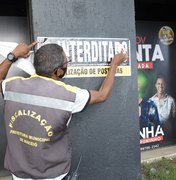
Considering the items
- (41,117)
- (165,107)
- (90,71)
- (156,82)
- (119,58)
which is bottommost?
(165,107)

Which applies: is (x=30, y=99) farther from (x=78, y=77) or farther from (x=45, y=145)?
(x=78, y=77)

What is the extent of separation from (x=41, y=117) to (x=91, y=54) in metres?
0.95

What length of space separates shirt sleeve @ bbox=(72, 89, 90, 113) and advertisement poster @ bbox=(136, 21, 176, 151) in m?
3.45

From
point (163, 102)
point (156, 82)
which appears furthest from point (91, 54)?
point (163, 102)

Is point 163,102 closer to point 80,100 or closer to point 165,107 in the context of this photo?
point 165,107

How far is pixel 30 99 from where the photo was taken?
7.94 ft

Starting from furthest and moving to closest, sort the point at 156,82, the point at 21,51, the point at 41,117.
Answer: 1. the point at 156,82
2. the point at 21,51
3. the point at 41,117

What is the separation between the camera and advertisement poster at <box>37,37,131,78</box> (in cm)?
307

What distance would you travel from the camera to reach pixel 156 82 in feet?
20.0

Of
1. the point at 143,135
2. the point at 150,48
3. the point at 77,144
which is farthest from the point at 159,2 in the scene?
the point at 77,144

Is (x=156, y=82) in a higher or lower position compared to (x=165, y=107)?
higher

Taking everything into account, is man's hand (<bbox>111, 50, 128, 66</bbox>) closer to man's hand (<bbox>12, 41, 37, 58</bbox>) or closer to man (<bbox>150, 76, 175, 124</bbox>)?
man's hand (<bbox>12, 41, 37, 58</bbox>)

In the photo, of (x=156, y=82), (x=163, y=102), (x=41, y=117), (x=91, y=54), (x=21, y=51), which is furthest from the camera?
(x=163, y=102)

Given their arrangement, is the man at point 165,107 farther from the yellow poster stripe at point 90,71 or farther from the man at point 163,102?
the yellow poster stripe at point 90,71
